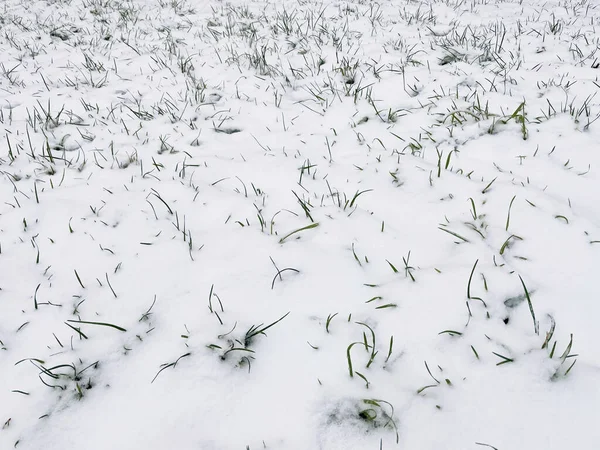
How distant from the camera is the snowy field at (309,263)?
1.31 m

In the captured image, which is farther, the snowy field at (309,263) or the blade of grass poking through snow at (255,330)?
the blade of grass poking through snow at (255,330)

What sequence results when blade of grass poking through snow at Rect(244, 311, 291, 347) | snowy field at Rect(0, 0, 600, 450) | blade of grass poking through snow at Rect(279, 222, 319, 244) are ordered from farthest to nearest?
blade of grass poking through snow at Rect(279, 222, 319, 244)
blade of grass poking through snow at Rect(244, 311, 291, 347)
snowy field at Rect(0, 0, 600, 450)

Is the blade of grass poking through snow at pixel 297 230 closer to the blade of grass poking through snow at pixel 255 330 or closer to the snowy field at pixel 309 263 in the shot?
the snowy field at pixel 309 263

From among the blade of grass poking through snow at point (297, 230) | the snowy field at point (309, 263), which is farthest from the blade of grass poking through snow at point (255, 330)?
the blade of grass poking through snow at point (297, 230)

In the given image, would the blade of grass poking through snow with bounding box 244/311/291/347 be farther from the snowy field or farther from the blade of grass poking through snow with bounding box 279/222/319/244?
the blade of grass poking through snow with bounding box 279/222/319/244

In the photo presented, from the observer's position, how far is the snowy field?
131 cm

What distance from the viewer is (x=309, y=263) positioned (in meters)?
1.87

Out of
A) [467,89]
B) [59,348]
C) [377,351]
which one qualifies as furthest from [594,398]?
[467,89]

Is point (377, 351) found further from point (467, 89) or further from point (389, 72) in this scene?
point (389, 72)

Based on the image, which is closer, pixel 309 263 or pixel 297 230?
pixel 309 263

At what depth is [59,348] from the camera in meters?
1.58

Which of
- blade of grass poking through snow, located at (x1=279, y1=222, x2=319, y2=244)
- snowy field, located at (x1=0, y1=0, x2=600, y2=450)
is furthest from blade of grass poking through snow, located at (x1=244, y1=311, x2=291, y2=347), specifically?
blade of grass poking through snow, located at (x1=279, y1=222, x2=319, y2=244)

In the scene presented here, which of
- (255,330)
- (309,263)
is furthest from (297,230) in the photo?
(255,330)

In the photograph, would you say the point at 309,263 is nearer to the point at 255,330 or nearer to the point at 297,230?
the point at 297,230
